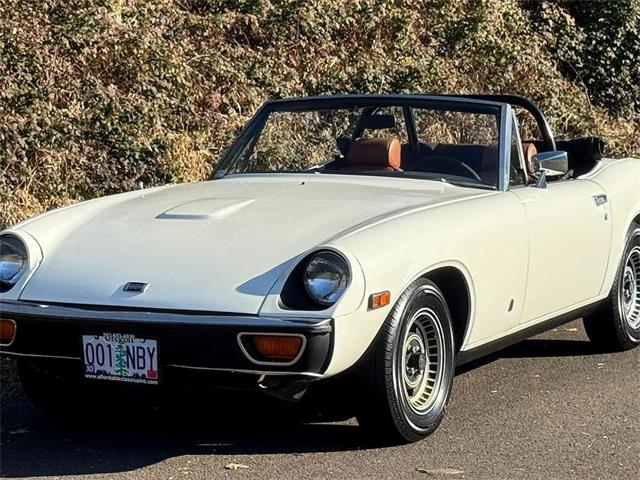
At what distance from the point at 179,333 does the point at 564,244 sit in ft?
7.54

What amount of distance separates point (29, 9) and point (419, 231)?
8.17m

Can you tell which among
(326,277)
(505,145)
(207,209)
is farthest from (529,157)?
(326,277)

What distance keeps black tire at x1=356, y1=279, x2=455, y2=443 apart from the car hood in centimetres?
40

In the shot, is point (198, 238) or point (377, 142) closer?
point (198, 238)

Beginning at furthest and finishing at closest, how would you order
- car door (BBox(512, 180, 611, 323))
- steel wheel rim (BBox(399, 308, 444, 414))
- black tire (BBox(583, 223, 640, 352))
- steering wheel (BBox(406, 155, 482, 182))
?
black tire (BBox(583, 223, 640, 352)), steering wheel (BBox(406, 155, 482, 182)), car door (BBox(512, 180, 611, 323)), steel wheel rim (BBox(399, 308, 444, 414))

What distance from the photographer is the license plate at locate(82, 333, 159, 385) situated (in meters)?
4.53

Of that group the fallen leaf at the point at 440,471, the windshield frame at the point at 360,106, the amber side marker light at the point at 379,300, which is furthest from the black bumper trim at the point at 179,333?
the windshield frame at the point at 360,106

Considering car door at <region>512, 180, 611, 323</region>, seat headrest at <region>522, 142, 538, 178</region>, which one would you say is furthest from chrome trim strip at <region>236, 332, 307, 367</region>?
seat headrest at <region>522, 142, 538, 178</region>

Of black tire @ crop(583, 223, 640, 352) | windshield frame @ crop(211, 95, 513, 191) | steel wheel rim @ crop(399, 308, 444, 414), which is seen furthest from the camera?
black tire @ crop(583, 223, 640, 352)

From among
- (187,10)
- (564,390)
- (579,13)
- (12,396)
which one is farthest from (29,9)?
(579,13)

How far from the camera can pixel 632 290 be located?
23.1ft

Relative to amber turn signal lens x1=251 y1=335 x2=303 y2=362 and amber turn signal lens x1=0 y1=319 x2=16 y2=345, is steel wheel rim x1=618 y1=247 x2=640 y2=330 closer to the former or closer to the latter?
amber turn signal lens x1=251 y1=335 x2=303 y2=362

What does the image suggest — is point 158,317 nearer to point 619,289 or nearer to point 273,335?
point 273,335

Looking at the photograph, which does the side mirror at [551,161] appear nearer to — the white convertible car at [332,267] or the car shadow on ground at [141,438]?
the white convertible car at [332,267]
